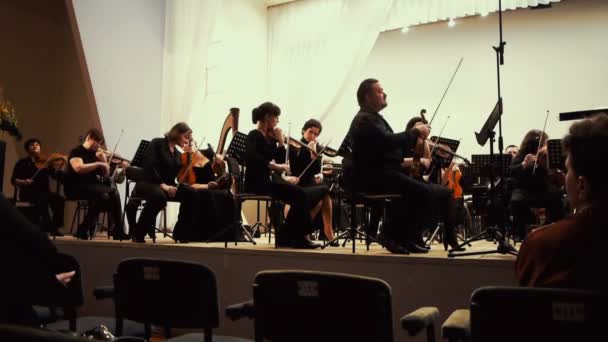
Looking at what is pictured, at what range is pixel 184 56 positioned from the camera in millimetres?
8250

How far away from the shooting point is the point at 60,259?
1.80 metres

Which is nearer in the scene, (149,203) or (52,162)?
(149,203)

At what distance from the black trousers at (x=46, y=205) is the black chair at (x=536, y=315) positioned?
639 centimetres

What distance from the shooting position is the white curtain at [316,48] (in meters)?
8.12

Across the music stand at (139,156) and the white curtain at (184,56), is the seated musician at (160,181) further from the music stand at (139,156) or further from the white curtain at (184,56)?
the white curtain at (184,56)

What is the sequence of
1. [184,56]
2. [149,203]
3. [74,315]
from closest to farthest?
[74,315] → [149,203] → [184,56]

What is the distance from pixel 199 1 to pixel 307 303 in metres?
7.13

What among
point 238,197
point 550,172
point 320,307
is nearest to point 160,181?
point 238,197

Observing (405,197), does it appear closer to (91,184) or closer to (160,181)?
(160,181)

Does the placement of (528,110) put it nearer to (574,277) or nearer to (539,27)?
(539,27)

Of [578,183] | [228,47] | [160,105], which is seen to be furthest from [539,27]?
[578,183]

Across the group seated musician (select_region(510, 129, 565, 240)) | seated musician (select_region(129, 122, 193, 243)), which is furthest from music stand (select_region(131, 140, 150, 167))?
seated musician (select_region(510, 129, 565, 240))

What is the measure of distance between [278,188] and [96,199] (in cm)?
248

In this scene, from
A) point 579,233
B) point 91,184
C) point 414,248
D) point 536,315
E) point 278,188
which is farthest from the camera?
point 91,184
